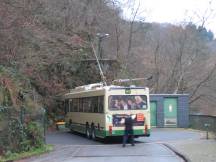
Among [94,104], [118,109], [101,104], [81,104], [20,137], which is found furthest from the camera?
[81,104]

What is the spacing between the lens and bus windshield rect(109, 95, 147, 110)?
28000 mm

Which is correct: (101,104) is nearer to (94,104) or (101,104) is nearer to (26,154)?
(94,104)

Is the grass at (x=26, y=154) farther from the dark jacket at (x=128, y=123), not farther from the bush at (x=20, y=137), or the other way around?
the dark jacket at (x=128, y=123)

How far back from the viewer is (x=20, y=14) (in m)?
24.7

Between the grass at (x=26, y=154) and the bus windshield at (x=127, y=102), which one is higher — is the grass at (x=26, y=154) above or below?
below

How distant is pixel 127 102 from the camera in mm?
28203

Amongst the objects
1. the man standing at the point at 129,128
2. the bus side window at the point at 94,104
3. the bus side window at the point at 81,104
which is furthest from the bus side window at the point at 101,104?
the bus side window at the point at 81,104

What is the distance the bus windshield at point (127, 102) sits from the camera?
2800 cm

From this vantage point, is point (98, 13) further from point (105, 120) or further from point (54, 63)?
point (105, 120)

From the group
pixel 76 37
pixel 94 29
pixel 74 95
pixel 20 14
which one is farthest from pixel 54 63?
pixel 20 14

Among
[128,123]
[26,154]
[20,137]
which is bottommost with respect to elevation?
[26,154]

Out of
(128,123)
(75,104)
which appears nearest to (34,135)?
(128,123)

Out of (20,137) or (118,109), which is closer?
(20,137)

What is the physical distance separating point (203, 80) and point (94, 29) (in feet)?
57.7
